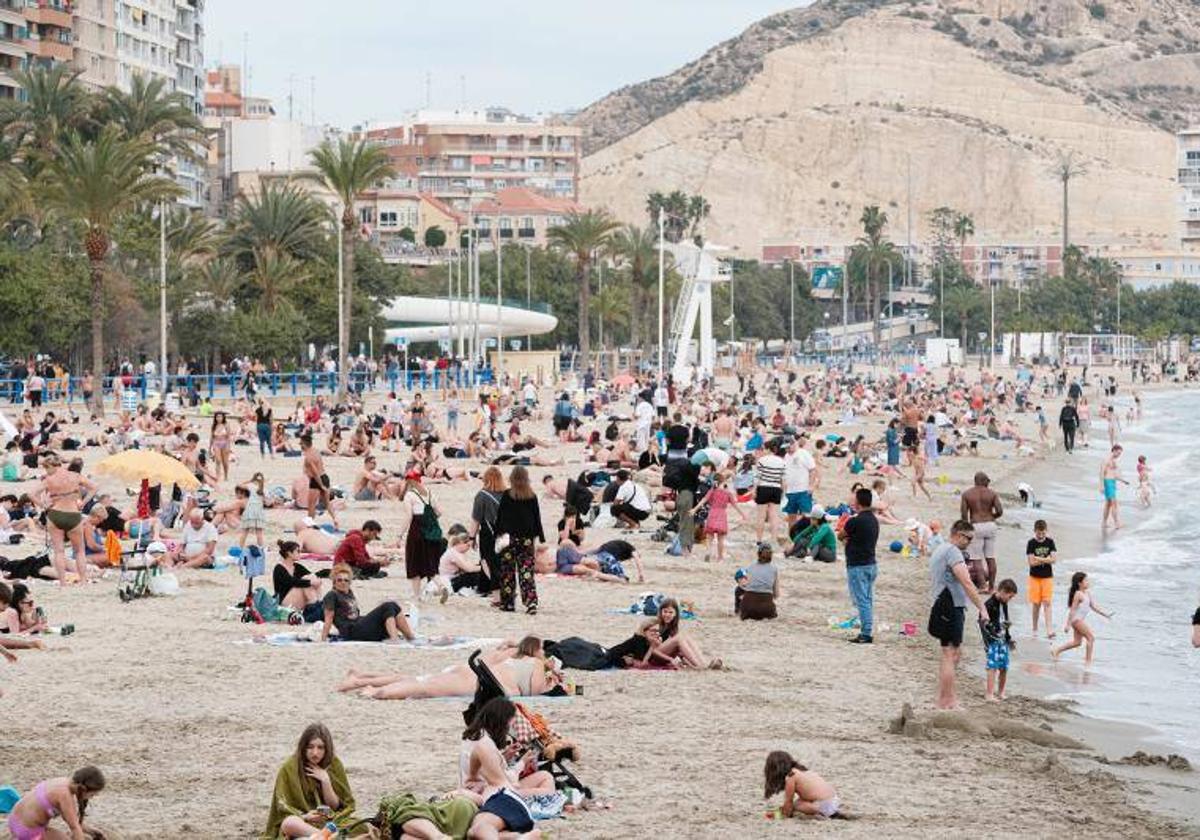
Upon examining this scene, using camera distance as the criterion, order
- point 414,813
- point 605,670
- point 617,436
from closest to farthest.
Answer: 1. point 414,813
2. point 605,670
3. point 617,436

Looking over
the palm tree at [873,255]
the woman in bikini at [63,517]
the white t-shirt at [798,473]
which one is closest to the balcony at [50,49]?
the palm tree at [873,255]

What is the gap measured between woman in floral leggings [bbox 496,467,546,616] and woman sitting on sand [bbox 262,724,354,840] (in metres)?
6.19

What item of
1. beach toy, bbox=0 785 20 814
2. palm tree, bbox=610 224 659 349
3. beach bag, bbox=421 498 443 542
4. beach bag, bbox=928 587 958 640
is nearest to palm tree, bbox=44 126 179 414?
beach bag, bbox=421 498 443 542

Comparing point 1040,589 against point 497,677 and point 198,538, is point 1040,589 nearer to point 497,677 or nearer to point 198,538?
point 497,677

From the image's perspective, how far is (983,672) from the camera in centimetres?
1673

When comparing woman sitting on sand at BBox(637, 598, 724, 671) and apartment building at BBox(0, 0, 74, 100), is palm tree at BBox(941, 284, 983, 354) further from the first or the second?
woman sitting on sand at BBox(637, 598, 724, 671)

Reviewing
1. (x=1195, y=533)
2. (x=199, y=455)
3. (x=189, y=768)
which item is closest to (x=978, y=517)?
(x=189, y=768)

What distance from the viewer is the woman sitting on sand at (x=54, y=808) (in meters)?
9.26

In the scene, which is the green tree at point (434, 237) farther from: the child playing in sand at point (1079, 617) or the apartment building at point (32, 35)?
the child playing in sand at point (1079, 617)

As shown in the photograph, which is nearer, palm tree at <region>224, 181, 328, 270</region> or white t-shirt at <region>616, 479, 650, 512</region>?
white t-shirt at <region>616, 479, 650, 512</region>

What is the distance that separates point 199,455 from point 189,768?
1748 centimetres

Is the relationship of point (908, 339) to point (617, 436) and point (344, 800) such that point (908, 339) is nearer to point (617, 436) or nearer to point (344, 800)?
point (617, 436)

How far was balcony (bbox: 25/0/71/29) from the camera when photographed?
8294cm

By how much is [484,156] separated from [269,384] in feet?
339
